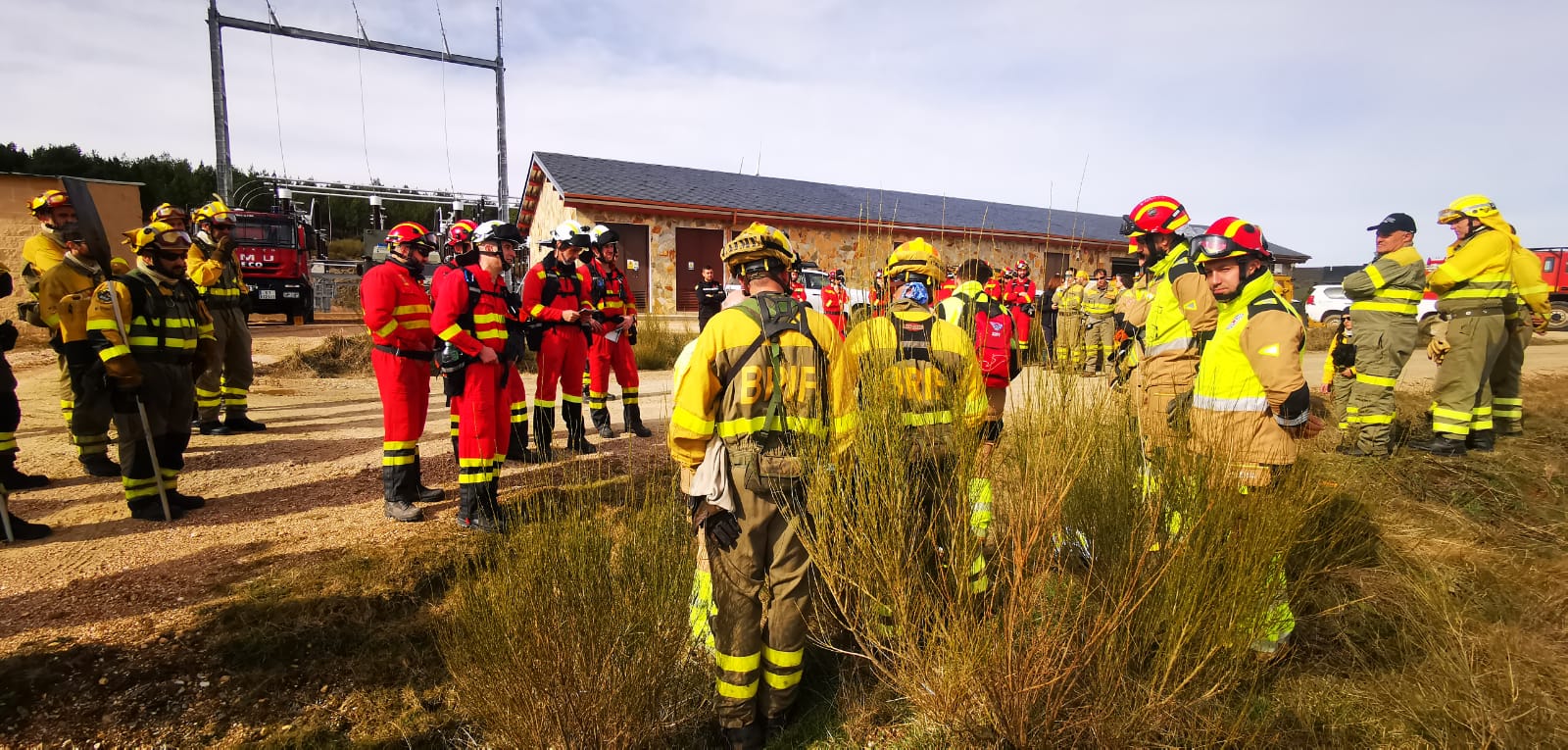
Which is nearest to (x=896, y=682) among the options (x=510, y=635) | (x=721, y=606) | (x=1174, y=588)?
(x=721, y=606)

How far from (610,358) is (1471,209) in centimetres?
778

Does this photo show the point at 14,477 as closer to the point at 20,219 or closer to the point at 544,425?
the point at 544,425

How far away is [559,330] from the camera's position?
239 inches

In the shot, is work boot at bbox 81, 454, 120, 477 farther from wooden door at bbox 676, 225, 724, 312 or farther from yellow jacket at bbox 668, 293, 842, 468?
wooden door at bbox 676, 225, 724, 312

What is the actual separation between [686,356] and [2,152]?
155 feet

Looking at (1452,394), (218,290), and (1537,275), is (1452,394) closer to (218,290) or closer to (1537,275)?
(1537,275)

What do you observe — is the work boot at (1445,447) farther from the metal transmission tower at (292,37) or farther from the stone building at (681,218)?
the metal transmission tower at (292,37)

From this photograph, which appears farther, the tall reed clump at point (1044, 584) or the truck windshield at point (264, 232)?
the truck windshield at point (264, 232)

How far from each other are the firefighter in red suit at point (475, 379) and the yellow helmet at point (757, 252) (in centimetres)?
227

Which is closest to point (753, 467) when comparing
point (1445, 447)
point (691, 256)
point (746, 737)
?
point (746, 737)

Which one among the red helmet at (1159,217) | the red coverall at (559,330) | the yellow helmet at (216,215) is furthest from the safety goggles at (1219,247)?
the yellow helmet at (216,215)

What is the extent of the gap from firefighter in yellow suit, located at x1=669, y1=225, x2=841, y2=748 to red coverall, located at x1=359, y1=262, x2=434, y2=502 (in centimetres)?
266

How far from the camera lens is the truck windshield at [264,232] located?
1598 cm

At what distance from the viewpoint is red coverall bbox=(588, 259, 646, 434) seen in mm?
6836
